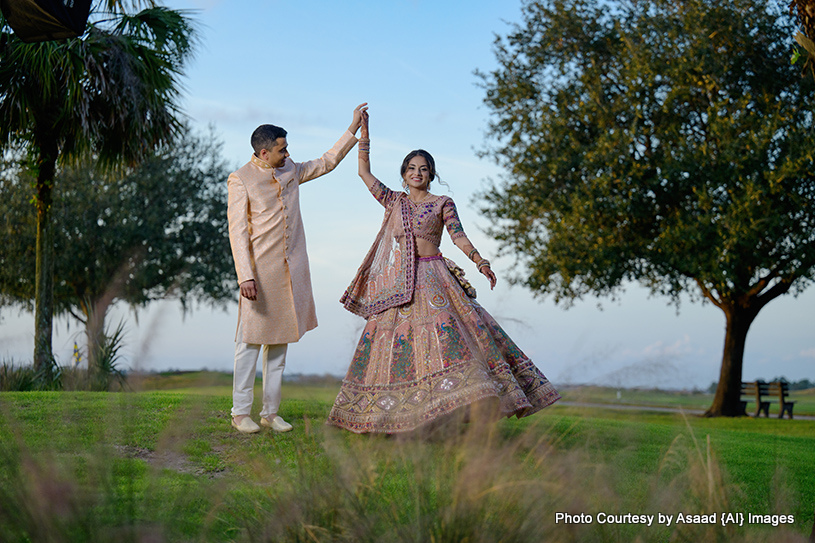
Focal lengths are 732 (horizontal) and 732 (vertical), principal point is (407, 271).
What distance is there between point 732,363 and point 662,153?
597 cm

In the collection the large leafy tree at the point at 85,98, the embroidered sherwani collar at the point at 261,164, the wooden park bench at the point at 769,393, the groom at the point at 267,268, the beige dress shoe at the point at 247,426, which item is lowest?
the wooden park bench at the point at 769,393

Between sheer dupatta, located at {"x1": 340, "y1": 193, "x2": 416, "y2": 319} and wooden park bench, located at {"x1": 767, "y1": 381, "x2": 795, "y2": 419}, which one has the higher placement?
sheer dupatta, located at {"x1": 340, "y1": 193, "x2": 416, "y2": 319}

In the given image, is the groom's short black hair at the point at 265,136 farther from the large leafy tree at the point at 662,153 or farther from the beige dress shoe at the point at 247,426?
the large leafy tree at the point at 662,153

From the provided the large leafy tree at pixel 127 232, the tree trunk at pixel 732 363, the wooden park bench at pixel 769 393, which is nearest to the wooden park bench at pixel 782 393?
the wooden park bench at pixel 769 393

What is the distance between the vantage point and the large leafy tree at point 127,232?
77.2 ft

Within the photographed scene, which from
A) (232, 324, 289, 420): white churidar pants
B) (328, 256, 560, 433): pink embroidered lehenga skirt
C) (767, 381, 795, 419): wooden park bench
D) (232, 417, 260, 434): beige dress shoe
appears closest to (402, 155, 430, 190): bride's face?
(328, 256, 560, 433): pink embroidered lehenga skirt

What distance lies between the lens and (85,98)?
12.7 m

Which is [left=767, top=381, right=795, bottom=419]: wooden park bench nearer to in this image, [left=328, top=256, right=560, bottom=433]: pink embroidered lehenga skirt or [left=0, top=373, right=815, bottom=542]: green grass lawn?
[left=328, top=256, right=560, bottom=433]: pink embroidered lehenga skirt

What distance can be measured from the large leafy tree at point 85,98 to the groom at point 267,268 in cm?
786

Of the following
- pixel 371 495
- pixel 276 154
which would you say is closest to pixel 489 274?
pixel 276 154

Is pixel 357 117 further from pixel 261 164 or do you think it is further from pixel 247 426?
pixel 247 426

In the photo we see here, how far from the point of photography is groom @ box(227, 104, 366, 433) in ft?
19.2

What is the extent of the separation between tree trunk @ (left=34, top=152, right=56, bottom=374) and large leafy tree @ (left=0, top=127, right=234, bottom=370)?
962 cm

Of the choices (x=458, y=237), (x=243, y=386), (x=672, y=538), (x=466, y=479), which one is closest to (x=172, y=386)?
(x=466, y=479)
